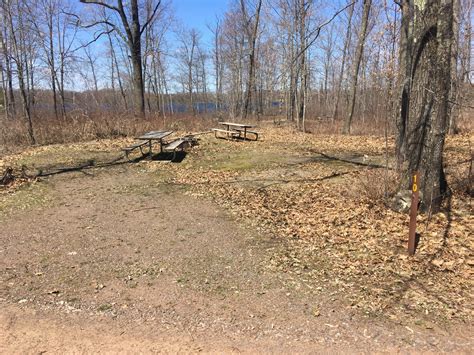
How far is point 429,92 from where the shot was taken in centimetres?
486

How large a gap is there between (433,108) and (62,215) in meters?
5.80

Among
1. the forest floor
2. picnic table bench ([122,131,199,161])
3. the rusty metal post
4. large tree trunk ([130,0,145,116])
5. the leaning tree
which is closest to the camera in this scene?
the forest floor

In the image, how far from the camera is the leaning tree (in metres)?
4.70

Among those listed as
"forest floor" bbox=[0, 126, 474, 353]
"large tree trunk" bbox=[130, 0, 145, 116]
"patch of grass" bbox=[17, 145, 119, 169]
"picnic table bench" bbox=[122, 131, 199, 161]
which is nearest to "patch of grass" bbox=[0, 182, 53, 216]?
"forest floor" bbox=[0, 126, 474, 353]

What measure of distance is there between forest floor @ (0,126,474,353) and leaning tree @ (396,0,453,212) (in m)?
0.55

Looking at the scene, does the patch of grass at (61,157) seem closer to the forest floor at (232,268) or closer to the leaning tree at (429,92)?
the forest floor at (232,268)

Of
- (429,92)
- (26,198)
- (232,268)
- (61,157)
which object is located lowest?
(232,268)

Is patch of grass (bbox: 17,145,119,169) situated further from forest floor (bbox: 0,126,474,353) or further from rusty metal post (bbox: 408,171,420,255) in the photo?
rusty metal post (bbox: 408,171,420,255)

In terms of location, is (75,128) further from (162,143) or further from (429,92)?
(429,92)

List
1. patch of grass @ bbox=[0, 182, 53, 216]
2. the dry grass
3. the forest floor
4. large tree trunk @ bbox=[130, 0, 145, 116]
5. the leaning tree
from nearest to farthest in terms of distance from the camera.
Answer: the forest floor, the leaning tree, patch of grass @ bbox=[0, 182, 53, 216], the dry grass, large tree trunk @ bbox=[130, 0, 145, 116]

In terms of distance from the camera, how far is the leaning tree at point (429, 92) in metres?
4.70

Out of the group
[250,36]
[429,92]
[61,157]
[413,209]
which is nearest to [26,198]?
[61,157]

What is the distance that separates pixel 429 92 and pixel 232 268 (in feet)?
11.4

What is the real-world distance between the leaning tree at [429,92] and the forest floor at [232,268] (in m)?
0.55
